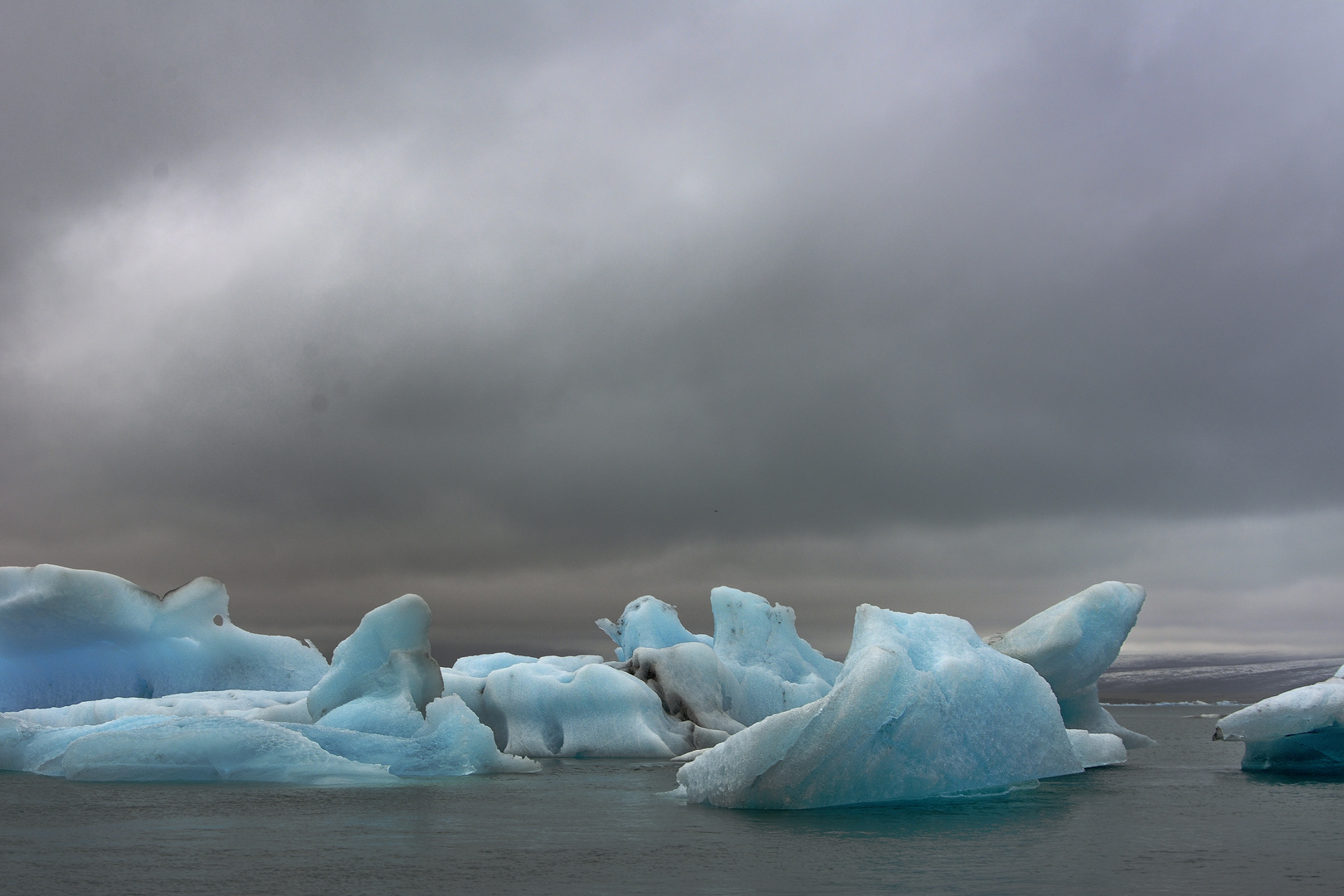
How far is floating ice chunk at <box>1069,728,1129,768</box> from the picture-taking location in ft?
43.8

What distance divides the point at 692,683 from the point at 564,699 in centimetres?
239

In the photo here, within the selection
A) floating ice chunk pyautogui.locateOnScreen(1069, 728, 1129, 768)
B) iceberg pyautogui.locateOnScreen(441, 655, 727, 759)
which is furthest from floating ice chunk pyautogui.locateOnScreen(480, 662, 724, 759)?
floating ice chunk pyautogui.locateOnScreen(1069, 728, 1129, 768)

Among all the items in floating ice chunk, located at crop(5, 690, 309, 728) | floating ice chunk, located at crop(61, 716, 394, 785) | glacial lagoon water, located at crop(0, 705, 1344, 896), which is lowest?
glacial lagoon water, located at crop(0, 705, 1344, 896)

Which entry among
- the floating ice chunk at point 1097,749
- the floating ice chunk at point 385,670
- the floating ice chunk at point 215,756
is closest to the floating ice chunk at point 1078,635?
the floating ice chunk at point 1097,749

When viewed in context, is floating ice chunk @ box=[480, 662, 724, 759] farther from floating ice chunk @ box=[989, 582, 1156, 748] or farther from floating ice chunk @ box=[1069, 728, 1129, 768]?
floating ice chunk @ box=[1069, 728, 1129, 768]

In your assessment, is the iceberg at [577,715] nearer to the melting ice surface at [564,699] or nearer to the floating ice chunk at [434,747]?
the melting ice surface at [564,699]

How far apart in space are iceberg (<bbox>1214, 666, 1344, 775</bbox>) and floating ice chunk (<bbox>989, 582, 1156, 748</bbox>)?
196 cm

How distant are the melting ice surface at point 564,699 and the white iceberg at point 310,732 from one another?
2cm

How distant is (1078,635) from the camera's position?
1377 cm

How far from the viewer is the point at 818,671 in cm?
2167

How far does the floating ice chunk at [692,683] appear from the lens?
58.5ft

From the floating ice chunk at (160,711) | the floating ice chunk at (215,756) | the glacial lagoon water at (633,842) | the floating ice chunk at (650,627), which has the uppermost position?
the floating ice chunk at (650,627)

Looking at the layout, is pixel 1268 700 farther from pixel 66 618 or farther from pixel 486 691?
pixel 66 618

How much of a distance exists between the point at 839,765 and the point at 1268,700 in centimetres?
646
